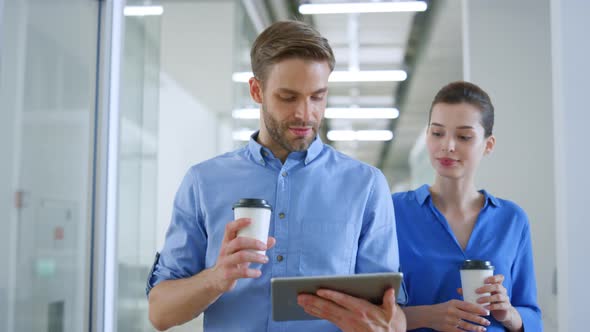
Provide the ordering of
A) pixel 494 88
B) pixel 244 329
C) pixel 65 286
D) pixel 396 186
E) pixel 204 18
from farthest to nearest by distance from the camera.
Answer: pixel 396 186
pixel 204 18
pixel 494 88
pixel 65 286
pixel 244 329

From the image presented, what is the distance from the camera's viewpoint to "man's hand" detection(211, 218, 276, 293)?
118 centimetres

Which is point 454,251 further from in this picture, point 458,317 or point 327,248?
point 327,248

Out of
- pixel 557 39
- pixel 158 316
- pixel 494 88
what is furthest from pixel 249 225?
pixel 494 88

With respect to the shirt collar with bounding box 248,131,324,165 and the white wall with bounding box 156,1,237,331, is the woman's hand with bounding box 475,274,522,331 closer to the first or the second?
the shirt collar with bounding box 248,131,324,165

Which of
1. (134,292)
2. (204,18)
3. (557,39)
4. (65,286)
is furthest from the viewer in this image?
(204,18)

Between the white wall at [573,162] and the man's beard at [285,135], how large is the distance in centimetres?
112

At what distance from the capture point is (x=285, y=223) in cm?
144

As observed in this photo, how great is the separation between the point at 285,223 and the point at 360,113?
8.62 metres

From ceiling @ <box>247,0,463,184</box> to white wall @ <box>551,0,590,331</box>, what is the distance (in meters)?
3.27

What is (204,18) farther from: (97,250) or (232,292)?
(232,292)

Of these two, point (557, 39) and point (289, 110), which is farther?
point (557, 39)

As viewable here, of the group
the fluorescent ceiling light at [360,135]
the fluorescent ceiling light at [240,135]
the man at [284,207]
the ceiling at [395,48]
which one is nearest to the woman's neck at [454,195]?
the man at [284,207]

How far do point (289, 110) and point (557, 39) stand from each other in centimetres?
126

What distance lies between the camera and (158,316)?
1.42 metres
